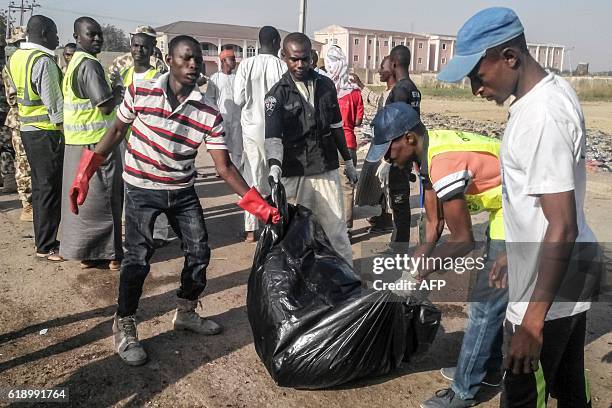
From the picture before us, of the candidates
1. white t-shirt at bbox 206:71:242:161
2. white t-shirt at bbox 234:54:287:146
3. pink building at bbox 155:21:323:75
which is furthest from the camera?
pink building at bbox 155:21:323:75

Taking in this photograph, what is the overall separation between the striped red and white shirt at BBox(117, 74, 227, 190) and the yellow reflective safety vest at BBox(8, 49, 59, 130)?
2199 mm

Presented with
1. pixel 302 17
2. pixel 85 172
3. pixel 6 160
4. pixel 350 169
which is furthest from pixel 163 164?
pixel 302 17

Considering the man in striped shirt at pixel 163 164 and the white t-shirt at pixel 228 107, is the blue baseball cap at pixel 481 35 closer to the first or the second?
the man in striped shirt at pixel 163 164

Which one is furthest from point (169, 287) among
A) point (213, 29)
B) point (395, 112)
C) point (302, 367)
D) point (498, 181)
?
point (213, 29)

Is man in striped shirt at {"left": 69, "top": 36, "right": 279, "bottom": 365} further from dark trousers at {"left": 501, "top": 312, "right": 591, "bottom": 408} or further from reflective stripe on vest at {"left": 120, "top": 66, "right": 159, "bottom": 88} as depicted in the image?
reflective stripe on vest at {"left": 120, "top": 66, "right": 159, "bottom": 88}

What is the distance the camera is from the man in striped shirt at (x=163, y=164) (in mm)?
3139

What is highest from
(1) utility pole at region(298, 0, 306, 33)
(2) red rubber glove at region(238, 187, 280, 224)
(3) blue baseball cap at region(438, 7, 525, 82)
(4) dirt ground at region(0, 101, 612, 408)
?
(1) utility pole at region(298, 0, 306, 33)

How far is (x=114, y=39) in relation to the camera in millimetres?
62281

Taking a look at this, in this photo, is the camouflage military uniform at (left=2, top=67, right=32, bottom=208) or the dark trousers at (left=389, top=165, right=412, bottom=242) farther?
the camouflage military uniform at (left=2, top=67, right=32, bottom=208)

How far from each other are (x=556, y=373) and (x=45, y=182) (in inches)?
175

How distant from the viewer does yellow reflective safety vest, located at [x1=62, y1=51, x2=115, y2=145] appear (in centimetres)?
448

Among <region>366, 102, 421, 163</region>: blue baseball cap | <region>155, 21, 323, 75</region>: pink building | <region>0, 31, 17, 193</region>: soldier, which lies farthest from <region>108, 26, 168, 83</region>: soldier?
<region>155, 21, 323, 75</region>: pink building

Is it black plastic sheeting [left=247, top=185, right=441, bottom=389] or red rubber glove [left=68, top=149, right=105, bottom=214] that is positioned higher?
red rubber glove [left=68, top=149, right=105, bottom=214]

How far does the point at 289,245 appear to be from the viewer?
10.2 ft
